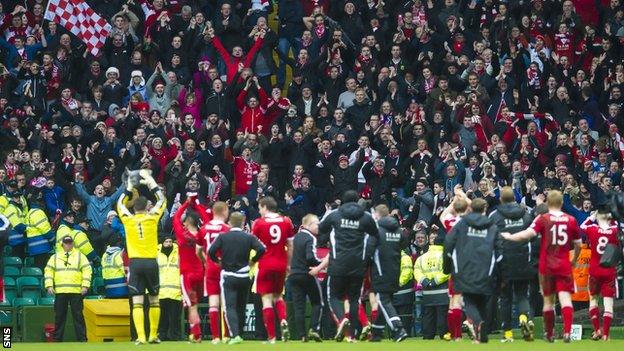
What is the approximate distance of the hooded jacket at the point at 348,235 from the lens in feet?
84.0

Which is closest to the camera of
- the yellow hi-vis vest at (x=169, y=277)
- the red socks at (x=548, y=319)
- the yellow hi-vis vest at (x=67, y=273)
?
the red socks at (x=548, y=319)

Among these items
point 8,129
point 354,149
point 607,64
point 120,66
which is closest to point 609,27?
point 607,64

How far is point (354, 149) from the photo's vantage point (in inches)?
1373

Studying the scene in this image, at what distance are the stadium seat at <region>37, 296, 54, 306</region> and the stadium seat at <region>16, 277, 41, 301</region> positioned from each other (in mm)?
81

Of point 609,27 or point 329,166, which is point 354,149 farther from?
point 609,27

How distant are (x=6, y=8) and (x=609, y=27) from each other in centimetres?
1299

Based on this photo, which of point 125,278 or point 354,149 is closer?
point 125,278

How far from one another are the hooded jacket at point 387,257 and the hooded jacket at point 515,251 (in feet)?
5.59

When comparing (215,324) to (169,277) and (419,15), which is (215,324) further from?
(419,15)

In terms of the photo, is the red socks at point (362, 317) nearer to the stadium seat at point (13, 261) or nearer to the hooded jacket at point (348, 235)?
the hooded jacket at point (348, 235)

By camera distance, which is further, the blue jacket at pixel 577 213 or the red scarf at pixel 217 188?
the red scarf at pixel 217 188

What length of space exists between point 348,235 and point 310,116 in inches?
380

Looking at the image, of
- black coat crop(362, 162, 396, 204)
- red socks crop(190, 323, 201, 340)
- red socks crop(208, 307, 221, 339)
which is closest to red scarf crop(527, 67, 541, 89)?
black coat crop(362, 162, 396, 204)

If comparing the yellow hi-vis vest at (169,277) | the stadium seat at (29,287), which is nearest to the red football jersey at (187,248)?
the yellow hi-vis vest at (169,277)
